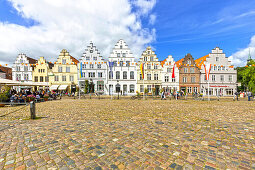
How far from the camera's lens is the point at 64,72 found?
37.1 meters

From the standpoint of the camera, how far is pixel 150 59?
120 feet

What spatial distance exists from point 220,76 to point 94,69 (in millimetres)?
37253

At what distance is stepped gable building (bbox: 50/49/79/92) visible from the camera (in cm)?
3688

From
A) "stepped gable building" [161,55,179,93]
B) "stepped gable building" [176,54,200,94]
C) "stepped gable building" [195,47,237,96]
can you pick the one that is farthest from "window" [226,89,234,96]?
"stepped gable building" [161,55,179,93]

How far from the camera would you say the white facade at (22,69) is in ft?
121

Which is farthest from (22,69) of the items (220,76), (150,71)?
(220,76)

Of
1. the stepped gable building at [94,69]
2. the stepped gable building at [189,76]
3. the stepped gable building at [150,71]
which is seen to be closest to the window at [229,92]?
the stepped gable building at [189,76]

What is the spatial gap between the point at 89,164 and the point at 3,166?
1.89 meters

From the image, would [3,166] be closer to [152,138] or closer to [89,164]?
[89,164]

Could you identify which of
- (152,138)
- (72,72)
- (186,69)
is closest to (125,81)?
(72,72)

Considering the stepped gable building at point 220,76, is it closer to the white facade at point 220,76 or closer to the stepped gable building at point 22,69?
the white facade at point 220,76

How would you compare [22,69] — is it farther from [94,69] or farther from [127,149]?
[127,149]

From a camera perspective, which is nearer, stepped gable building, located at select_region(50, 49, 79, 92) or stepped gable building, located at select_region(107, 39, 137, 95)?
stepped gable building, located at select_region(107, 39, 137, 95)

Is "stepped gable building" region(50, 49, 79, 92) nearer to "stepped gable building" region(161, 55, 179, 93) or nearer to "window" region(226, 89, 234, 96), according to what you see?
"stepped gable building" region(161, 55, 179, 93)
